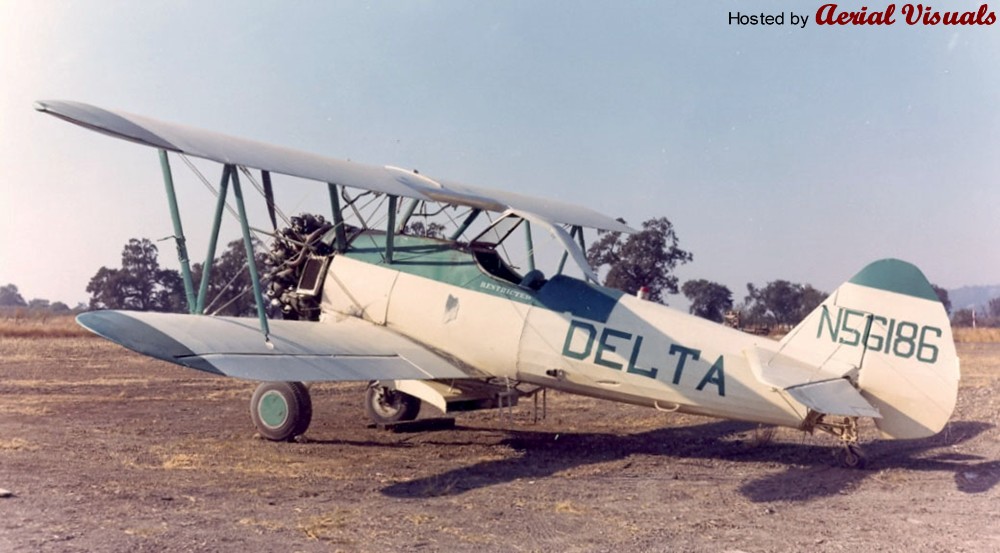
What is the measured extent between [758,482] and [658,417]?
173 inches

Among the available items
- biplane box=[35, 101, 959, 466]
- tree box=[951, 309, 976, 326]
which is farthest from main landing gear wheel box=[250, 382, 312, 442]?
tree box=[951, 309, 976, 326]

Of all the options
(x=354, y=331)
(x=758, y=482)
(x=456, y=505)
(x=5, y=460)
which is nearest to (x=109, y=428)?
(x=5, y=460)

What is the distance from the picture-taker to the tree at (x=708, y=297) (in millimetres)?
39406

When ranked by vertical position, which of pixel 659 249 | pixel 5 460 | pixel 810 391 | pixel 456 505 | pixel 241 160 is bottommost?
pixel 5 460

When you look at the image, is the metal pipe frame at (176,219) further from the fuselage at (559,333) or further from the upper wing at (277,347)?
the fuselage at (559,333)

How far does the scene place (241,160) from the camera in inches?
312

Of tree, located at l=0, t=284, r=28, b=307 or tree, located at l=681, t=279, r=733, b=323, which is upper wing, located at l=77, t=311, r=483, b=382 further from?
tree, located at l=0, t=284, r=28, b=307

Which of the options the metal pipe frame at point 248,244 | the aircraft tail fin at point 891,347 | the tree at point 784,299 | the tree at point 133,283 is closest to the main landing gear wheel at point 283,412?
the metal pipe frame at point 248,244

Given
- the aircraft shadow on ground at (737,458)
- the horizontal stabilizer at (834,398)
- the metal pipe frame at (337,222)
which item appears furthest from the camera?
the metal pipe frame at (337,222)

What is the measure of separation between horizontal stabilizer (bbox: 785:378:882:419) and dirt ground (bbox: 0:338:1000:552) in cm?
63

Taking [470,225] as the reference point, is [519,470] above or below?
below

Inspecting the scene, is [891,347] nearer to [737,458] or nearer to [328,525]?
[737,458]

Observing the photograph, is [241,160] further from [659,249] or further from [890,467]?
[659,249]

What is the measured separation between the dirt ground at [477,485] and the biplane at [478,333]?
0.61m
